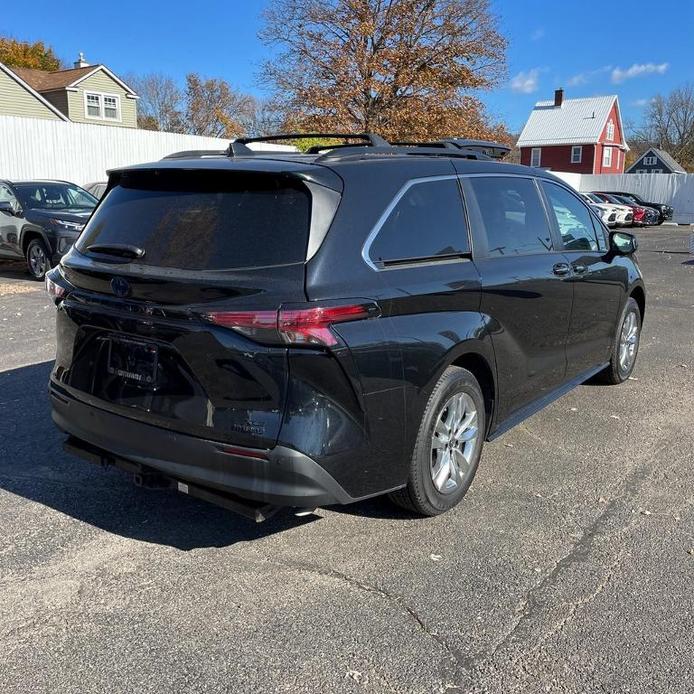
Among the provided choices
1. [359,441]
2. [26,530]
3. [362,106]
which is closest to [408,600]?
[359,441]

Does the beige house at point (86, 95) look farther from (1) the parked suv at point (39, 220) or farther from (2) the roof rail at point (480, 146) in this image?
(2) the roof rail at point (480, 146)

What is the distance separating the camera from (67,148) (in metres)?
19.2

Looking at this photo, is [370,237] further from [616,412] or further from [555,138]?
[555,138]

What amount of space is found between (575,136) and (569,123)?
220cm

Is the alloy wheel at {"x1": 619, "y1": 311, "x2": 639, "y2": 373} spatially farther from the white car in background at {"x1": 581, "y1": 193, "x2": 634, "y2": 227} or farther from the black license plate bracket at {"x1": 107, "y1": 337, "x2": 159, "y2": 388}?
the white car in background at {"x1": 581, "y1": 193, "x2": 634, "y2": 227}

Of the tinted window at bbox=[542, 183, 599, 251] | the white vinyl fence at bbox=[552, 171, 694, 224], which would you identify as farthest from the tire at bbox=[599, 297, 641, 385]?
the white vinyl fence at bbox=[552, 171, 694, 224]

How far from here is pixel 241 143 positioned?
13.7ft

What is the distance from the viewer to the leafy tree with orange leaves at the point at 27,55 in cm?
4797

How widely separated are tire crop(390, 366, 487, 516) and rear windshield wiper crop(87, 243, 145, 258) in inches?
60.5

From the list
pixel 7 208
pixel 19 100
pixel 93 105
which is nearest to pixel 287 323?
pixel 7 208

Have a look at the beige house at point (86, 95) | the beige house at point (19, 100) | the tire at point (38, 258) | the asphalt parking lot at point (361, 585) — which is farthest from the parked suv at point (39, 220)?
the beige house at point (86, 95)

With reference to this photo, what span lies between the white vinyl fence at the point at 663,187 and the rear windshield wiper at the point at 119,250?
40493 millimetres

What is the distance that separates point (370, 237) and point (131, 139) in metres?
19.7

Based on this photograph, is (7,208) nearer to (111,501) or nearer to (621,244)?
(111,501)
